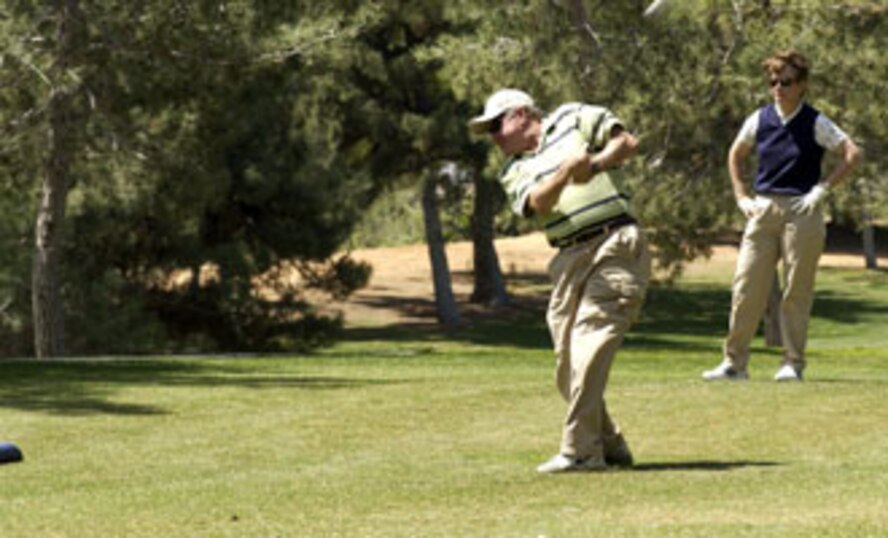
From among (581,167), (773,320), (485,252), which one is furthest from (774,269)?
(485,252)

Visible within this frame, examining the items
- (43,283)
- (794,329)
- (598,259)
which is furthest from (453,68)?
(598,259)

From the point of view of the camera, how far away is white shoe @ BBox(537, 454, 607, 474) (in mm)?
8891

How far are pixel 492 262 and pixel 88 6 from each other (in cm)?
2527

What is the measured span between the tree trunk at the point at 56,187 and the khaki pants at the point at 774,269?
36.5 ft

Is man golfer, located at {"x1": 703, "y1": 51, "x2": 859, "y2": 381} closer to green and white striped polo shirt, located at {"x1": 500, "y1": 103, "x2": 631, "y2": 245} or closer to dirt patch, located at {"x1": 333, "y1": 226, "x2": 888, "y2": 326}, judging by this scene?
green and white striped polo shirt, located at {"x1": 500, "y1": 103, "x2": 631, "y2": 245}

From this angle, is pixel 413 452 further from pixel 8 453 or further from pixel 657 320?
pixel 657 320

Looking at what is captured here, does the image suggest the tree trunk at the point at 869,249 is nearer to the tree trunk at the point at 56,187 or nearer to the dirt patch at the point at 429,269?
the dirt patch at the point at 429,269

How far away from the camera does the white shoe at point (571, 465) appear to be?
8.89 metres

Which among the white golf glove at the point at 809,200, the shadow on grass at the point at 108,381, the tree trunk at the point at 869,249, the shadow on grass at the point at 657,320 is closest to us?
the white golf glove at the point at 809,200

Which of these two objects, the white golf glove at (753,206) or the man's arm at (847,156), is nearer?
the man's arm at (847,156)

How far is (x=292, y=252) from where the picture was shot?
33.6m

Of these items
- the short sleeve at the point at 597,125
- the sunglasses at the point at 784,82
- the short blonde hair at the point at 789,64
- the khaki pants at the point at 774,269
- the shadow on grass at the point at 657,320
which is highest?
the short blonde hair at the point at 789,64

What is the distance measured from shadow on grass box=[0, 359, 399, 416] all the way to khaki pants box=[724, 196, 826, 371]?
9.42 ft

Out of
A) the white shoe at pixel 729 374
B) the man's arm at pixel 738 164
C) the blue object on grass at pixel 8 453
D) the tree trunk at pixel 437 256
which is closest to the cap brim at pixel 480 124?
the blue object on grass at pixel 8 453
